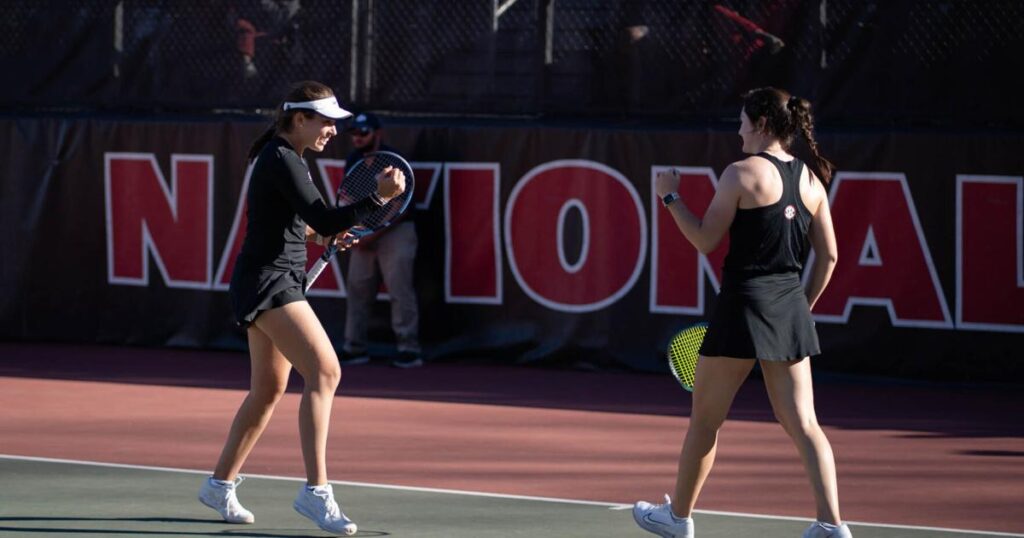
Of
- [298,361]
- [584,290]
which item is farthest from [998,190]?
[298,361]

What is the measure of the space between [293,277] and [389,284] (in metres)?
6.22

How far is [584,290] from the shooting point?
1286cm

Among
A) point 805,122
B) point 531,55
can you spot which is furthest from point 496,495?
point 531,55

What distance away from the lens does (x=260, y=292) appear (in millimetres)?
6438

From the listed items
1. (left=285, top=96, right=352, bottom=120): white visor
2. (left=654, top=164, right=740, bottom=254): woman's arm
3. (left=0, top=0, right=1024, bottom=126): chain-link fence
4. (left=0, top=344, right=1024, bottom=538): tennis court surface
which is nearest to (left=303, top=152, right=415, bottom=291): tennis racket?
(left=285, top=96, right=352, bottom=120): white visor

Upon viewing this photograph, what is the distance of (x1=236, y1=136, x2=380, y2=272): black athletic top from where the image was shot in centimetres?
637

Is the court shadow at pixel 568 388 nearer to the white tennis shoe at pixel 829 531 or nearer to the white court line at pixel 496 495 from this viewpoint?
the white court line at pixel 496 495

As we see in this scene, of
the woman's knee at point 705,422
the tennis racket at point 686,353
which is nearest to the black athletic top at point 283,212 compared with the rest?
the tennis racket at point 686,353

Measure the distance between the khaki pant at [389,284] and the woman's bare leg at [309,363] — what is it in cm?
622

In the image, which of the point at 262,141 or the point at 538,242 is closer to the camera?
the point at 262,141

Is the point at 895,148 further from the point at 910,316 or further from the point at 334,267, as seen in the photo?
the point at 334,267

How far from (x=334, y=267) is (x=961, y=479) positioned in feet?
20.3

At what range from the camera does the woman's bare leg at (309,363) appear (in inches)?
253

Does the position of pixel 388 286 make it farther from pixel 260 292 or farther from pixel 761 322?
pixel 761 322
